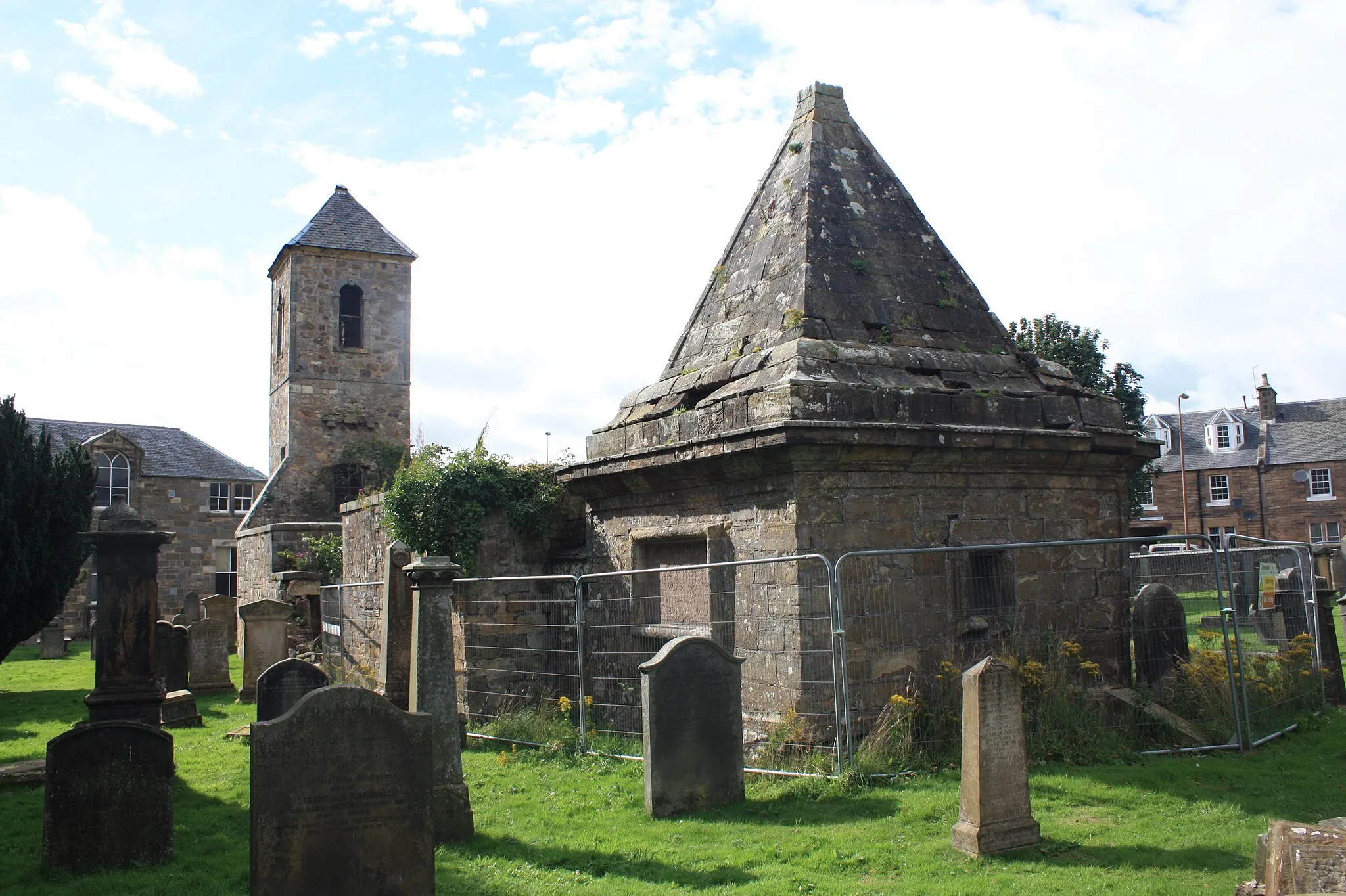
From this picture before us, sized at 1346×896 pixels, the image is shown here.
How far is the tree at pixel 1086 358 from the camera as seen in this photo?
102 ft

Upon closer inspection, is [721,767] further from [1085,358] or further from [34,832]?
[1085,358]

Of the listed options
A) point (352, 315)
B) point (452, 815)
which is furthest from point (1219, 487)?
point (452, 815)

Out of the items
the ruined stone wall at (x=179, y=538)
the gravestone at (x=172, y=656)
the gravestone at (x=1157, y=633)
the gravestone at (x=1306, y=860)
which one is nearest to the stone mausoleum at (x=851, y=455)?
the gravestone at (x=1157, y=633)

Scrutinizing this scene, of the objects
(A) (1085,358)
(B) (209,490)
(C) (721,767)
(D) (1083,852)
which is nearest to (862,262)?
(C) (721,767)

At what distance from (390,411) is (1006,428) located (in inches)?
1060

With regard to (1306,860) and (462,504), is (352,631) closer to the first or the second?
(462,504)

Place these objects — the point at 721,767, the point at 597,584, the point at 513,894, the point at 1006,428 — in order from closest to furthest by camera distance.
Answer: the point at 513,894
the point at 721,767
the point at 1006,428
the point at 597,584

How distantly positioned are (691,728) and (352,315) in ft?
95.1

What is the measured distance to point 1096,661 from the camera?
9.04 metres

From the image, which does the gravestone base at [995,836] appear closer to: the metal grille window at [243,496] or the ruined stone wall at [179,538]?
the ruined stone wall at [179,538]

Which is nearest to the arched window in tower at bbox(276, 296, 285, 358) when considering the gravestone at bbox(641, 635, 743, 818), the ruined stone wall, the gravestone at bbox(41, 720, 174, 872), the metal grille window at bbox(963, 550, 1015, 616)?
the ruined stone wall

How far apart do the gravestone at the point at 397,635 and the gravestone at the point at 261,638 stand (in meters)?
5.86

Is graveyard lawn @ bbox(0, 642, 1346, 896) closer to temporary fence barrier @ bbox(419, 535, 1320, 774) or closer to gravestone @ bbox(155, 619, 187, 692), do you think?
temporary fence barrier @ bbox(419, 535, 1320, 774)

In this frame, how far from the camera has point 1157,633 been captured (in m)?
9.38
